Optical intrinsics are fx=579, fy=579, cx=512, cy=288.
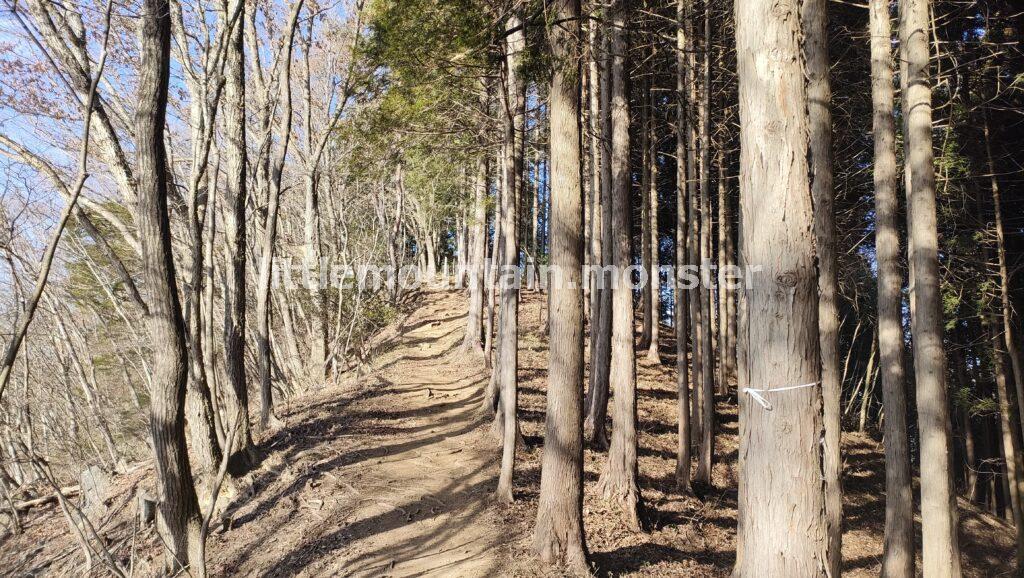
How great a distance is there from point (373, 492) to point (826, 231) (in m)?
6.29

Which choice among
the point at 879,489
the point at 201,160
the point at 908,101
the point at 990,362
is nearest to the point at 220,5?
the point at 201,160

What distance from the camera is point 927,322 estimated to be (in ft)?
19.2

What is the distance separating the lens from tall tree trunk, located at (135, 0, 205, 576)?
5293mm

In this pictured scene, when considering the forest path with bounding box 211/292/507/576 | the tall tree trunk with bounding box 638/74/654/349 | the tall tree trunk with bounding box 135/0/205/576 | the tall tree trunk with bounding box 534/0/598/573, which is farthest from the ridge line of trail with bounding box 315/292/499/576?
the tall tree trunk with bounding box 638/74/654/349

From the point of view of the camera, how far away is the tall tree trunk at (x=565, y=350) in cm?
551

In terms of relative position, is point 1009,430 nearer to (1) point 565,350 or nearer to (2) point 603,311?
(2) point 603,311

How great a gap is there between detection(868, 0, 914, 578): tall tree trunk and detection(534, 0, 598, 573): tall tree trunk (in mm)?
3420

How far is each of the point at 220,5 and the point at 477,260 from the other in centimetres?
882

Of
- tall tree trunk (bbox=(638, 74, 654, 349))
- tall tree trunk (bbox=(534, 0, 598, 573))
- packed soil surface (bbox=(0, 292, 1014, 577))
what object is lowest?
packed soil surface (bbox=(0, 292, 1014, 577))

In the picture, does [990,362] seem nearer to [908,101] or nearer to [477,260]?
[908,101]

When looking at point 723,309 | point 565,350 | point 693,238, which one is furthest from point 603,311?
point 723,309

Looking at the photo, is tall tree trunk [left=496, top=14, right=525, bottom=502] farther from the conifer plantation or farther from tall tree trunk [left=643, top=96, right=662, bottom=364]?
tall tree trunk [left=643, top=96, right=662, bottom=364]

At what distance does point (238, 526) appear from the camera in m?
7.04

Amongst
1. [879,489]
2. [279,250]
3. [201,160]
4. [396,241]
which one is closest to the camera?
[201,160]
